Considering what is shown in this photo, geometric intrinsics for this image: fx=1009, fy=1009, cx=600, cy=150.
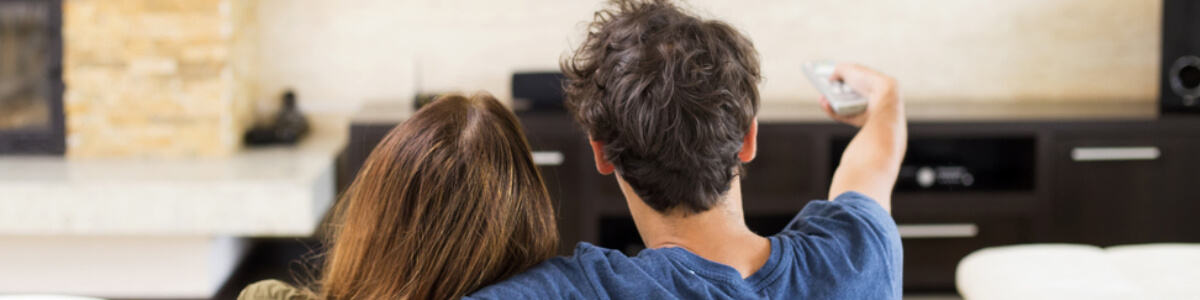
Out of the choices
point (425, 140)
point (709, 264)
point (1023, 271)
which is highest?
point (425, 140)

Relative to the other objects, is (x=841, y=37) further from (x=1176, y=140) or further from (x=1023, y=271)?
(x=1023, y=271)

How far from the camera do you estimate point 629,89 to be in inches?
38.6

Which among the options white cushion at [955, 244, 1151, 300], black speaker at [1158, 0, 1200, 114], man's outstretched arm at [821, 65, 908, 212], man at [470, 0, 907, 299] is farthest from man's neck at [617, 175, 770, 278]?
black speaker at [1158, 0, 1200, 114]

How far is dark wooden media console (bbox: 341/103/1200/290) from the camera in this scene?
2.89 meters

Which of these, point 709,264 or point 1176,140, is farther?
point 1176,140

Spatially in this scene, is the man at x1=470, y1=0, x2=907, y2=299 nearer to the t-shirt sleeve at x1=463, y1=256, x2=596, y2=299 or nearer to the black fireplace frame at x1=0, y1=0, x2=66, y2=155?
the t-shirt sleeve at x1=463, y1=256, x2=596, y2=299

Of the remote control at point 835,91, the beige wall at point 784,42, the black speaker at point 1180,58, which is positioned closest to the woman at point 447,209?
the remote control at point 835,91

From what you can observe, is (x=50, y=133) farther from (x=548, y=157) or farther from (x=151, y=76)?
(x=548, y=157)

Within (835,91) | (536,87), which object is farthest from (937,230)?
(835,91)

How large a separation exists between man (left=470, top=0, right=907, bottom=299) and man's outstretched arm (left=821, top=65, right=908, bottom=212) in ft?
0.56

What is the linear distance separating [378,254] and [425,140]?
0.13 meters

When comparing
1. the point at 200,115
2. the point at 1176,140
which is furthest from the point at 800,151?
the point at 200,115

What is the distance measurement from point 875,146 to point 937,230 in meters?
1.74

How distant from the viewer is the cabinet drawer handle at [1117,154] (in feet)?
9.59
